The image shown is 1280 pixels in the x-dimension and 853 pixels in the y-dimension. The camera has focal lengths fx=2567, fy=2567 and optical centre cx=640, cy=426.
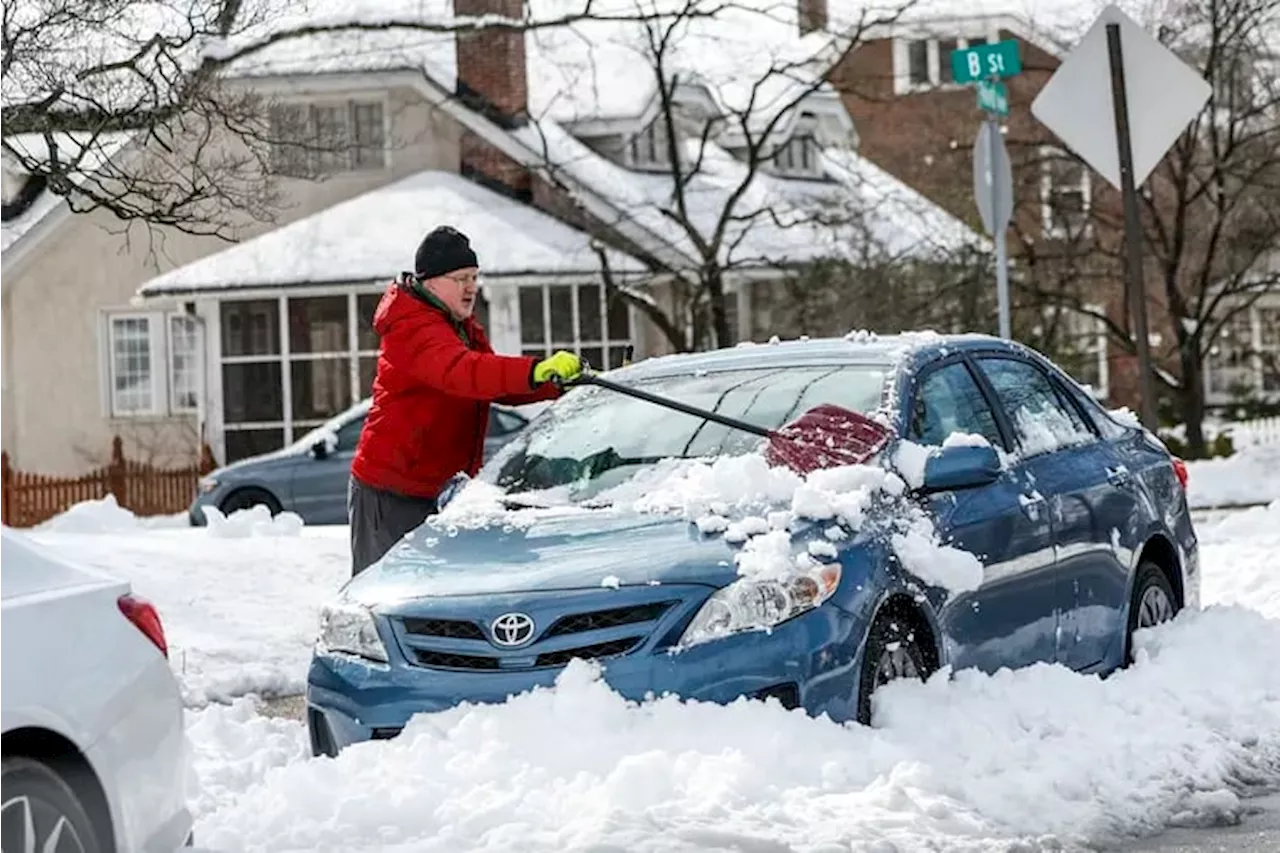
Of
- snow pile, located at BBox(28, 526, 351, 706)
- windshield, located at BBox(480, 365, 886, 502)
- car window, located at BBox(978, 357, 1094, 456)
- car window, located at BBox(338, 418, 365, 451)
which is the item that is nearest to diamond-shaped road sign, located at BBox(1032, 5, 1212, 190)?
car window, located at BBox(978, 357, 1094, 456)

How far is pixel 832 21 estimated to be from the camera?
30.4m

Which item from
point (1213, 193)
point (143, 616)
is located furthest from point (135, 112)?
point (1213, 193)

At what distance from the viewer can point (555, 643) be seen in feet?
25.0

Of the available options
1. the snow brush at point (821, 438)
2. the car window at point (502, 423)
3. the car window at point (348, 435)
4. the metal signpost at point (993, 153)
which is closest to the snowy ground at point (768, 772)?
the snow brush at point (821, 438)

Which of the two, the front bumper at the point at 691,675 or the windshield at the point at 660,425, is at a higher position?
the windshield at the point at 660,425

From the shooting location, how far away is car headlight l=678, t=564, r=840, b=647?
297 inches

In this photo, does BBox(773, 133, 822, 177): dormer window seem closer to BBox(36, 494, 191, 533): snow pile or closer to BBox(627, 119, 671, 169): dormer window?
BBox(627, 119, 671, 169): dormer window

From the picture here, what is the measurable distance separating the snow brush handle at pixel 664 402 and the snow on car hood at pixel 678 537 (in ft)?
0.90

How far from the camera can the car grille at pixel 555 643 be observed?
757cm

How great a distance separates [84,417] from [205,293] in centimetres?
461

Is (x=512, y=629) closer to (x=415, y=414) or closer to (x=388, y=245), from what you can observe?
(x=415, y=414)

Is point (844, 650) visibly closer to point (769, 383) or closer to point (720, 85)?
point (769, 383)

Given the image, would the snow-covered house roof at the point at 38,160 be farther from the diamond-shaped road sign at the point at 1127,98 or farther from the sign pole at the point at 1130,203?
the sign pole at the point at 1130,203

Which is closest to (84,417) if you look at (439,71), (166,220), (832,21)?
(439,71)
